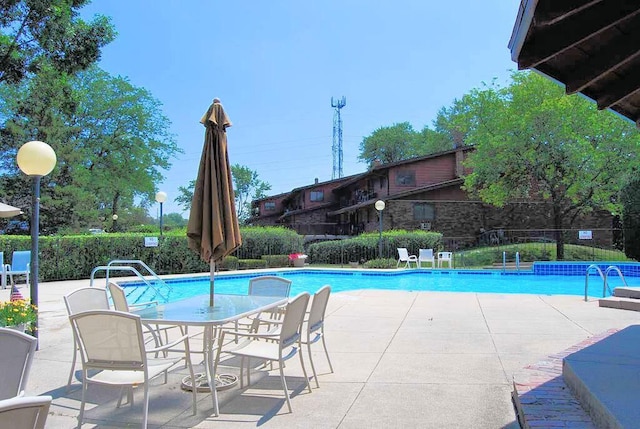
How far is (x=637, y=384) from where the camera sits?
3.25m

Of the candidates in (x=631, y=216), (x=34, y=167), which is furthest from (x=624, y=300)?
(x=631, y=216)

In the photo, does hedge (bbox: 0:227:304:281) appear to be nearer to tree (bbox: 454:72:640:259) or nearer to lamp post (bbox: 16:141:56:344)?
tree (bbox: 454:72:640:259)

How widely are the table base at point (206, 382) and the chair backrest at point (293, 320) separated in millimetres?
782

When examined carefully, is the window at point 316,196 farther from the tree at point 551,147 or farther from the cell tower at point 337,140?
the cell tower at point 337,140

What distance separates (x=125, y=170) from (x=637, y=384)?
3223 centimetres

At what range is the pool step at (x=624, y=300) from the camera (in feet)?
26.1

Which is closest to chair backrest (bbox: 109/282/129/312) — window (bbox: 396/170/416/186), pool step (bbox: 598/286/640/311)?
pool step (bbox: 598/286/640/311)

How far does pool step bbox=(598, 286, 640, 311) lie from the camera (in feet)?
26.1

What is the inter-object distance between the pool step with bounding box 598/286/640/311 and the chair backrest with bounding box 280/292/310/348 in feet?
21.3

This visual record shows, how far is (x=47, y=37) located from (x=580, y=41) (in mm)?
11642

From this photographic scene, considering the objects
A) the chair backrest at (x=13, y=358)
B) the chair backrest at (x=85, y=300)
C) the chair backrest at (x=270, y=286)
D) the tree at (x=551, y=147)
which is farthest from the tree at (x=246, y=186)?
the chair backrest at (x=13, y=358)

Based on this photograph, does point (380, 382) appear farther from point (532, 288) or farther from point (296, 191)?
point (296, 191)

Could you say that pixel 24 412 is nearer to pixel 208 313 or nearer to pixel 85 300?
pixel 208 313

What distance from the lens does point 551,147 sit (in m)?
20.3
